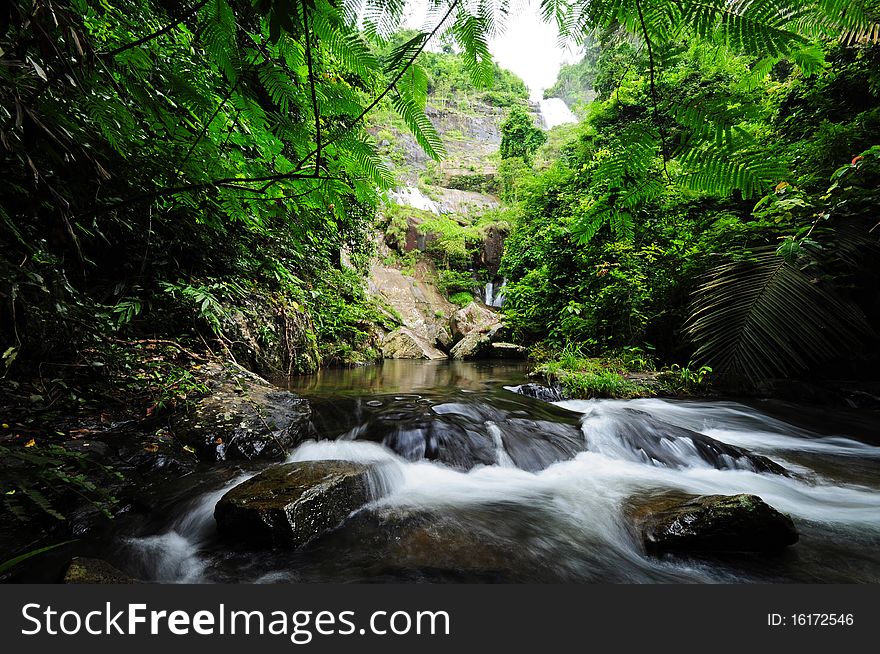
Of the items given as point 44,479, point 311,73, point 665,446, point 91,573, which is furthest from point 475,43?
point 665,446

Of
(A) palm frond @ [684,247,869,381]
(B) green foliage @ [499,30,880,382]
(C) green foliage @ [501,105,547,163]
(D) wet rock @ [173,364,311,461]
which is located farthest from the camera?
(C) green foliage @ [501,105,547,163]

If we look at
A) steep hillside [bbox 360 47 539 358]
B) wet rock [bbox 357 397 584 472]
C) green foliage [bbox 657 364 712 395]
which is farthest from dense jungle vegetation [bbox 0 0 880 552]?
steep hillside [bbox 360 47 539 358]

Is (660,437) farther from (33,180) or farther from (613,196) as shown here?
(33,180)

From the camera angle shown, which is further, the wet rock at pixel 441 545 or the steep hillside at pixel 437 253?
the steep hillside at pixel 437 253

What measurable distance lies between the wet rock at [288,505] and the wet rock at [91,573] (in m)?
0.66

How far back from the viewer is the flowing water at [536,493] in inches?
78.7

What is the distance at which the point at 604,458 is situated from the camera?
373 centimetres

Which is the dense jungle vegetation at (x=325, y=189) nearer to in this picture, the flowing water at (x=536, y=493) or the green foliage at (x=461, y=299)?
the flowing water at (x=536, y=493)

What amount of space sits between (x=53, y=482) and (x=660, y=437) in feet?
16.8

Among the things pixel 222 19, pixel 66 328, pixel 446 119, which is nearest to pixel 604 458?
pixel 222 19

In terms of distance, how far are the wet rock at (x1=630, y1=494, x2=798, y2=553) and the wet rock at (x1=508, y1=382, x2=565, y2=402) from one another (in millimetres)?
3868

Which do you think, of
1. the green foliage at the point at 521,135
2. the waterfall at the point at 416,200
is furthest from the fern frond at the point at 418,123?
the green foliage at the point at 521,135

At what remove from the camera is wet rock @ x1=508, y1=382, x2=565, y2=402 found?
20.2 feet

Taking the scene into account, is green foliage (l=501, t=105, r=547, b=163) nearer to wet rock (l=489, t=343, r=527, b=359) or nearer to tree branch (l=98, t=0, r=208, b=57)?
wet rock (l=489, t=343, r=527, b=359)
